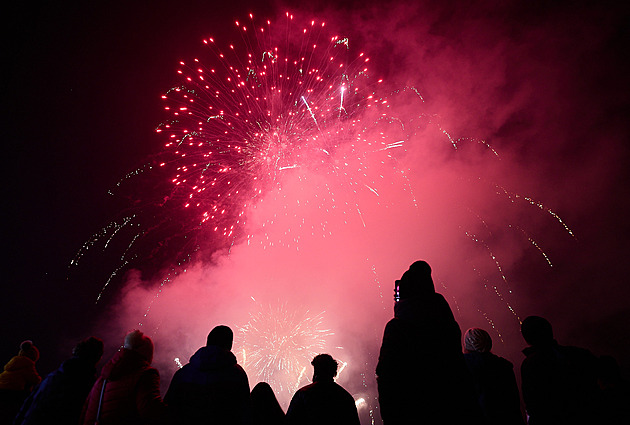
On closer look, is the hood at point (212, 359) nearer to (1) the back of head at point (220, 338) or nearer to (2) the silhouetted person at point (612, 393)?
(1) the back of head at point (220, 338)

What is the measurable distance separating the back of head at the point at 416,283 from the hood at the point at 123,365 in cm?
292

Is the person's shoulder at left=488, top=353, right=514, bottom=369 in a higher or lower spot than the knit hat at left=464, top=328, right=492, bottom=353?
lower

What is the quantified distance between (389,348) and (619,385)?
324 cm

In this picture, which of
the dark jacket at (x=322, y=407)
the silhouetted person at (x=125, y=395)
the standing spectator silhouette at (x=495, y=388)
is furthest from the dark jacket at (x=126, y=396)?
the standing spectator silhouette at (x=495, y=388)

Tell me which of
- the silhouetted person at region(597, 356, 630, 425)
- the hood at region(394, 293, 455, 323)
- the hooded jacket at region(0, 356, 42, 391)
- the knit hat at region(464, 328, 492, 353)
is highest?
the hooded jacket at region(0, 356, 42, 391)

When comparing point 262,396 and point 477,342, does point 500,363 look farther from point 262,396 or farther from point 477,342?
point 262,396

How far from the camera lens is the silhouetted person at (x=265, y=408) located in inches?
149

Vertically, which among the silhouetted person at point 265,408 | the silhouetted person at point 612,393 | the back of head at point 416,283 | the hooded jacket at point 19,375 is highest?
the hooded jacket at point 19,375

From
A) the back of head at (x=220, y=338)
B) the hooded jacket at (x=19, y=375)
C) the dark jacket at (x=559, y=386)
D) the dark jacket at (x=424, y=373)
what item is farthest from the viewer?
the hooded jacket at (x=19, y=375)

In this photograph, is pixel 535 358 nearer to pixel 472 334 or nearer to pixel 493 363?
pixel 493 363

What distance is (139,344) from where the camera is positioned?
3.57 metres

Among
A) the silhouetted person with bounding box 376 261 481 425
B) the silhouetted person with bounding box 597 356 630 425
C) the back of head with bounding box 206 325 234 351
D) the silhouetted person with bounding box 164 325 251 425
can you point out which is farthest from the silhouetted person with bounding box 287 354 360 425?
the silhouetted person with bounding box 597 356 630 425

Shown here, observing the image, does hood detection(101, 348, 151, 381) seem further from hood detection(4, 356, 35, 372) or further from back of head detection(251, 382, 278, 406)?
hood detection(4, 356, 35, 372)

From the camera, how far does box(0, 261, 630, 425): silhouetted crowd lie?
2.53 m
